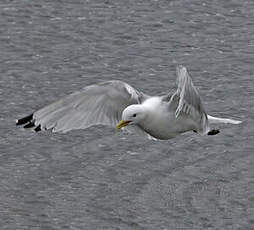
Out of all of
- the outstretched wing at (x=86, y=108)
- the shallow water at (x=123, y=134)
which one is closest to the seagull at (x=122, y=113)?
the outstretched wing at (x=86, y=108)

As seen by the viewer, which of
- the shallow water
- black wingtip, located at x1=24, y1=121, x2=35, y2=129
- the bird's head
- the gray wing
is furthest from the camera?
the shallow water

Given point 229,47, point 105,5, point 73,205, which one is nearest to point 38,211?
point 73,205

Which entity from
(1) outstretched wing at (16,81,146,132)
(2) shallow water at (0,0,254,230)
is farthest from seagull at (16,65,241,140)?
(2) shallow water at (0,0,254,230)

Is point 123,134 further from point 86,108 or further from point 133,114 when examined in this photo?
point 133,114

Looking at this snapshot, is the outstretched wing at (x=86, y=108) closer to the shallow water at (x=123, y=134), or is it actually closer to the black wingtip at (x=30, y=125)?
the black wingtip at (x=30, y=125)

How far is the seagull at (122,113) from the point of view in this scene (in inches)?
625

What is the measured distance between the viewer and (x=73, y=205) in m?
18.0

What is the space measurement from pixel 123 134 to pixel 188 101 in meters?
5.40

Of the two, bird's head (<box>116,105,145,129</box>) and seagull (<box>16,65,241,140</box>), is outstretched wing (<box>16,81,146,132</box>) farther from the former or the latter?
bird's head (<box>116,105,145,129</box>)

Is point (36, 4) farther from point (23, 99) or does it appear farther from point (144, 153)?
point (144, 153)

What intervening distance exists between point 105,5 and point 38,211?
10401mm

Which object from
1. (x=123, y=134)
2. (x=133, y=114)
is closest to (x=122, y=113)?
(x=133, y=114)

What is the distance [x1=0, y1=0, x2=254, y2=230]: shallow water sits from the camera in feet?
58.6

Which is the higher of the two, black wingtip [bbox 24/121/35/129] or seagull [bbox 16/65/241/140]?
seagull [bbox 16/65/241/140]
